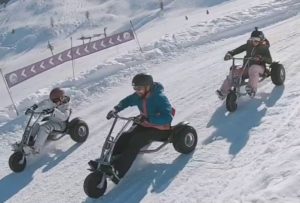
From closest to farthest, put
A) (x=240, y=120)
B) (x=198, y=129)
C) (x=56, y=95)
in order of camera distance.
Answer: (x=240, y=120)
(x=198, y=129)
(x=56, y=95)

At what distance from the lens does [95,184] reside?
24.0 ft

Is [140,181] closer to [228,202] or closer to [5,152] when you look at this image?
[228,202]

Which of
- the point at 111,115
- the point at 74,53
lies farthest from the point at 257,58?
the point at 74,53

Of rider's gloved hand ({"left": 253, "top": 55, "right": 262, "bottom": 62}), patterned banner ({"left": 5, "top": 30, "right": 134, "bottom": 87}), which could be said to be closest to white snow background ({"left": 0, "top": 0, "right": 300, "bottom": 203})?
rider's gloved hand ({"left": 253, "top": 55, "right": 262, "bottom": 62})

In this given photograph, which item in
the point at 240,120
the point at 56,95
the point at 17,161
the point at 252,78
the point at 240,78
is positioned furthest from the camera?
the point at 56,95

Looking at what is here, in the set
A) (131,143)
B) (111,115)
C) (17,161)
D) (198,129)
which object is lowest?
(198,129)

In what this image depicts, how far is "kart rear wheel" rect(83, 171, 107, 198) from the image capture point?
24.0 ft

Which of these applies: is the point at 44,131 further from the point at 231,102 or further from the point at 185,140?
the point at 231,102

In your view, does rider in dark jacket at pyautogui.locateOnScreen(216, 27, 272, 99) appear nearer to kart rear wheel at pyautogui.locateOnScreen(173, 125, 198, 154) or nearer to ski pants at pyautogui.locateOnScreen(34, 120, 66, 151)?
kart rear wheel at pyautogui.locateOnScreen(173, 125, 198, 154)

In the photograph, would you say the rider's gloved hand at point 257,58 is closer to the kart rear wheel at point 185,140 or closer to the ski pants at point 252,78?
the ski pants at point 252,78

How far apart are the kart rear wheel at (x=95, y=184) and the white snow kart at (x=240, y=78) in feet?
10.5

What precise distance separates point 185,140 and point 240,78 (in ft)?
8.35

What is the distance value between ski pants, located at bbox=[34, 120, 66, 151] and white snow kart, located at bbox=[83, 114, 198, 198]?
94.8 inches

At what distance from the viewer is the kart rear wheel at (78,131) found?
1048cm
